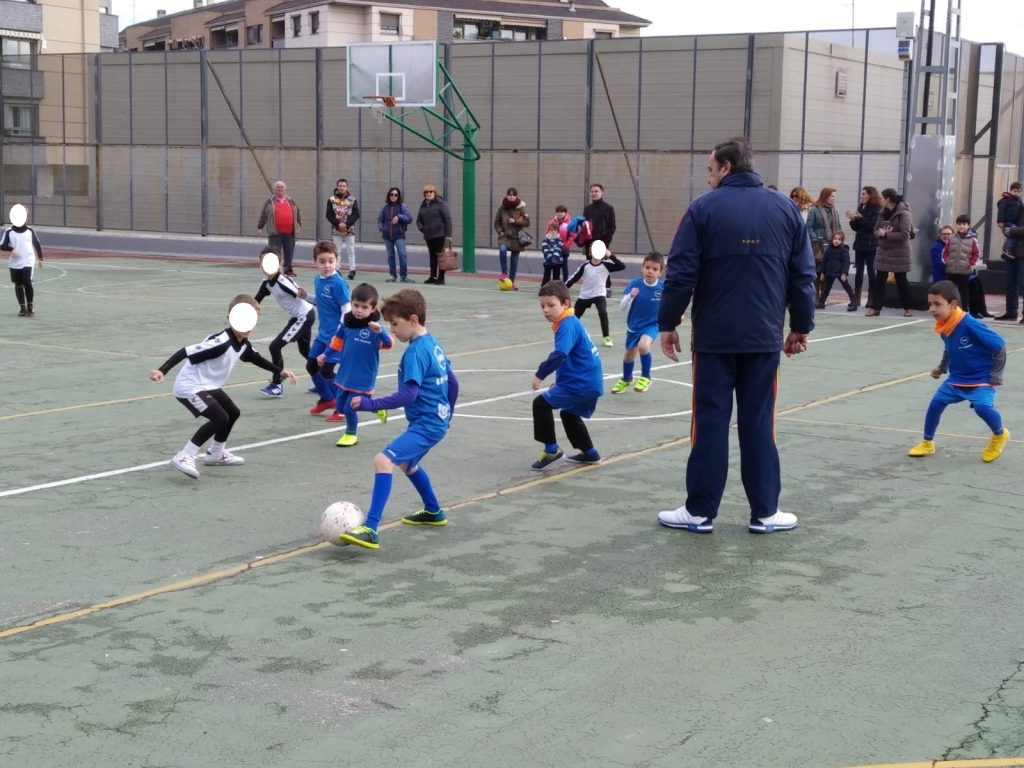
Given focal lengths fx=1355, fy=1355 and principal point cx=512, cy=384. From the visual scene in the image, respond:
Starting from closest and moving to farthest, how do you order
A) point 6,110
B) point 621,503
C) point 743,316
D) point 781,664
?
point 781,664 → point 743,316 → point 621,503 → point 6,110

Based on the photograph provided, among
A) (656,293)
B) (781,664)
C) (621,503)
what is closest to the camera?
(781,664)

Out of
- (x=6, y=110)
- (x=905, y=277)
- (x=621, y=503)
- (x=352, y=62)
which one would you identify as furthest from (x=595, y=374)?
(x=6, y=110)

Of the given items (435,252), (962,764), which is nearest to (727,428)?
(962,764)

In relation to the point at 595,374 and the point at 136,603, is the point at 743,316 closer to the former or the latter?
the point at 595,374

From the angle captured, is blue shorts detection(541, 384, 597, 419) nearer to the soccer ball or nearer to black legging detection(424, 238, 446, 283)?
the soccer ball

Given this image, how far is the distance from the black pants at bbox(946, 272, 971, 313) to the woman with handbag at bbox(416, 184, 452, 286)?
9971 mm

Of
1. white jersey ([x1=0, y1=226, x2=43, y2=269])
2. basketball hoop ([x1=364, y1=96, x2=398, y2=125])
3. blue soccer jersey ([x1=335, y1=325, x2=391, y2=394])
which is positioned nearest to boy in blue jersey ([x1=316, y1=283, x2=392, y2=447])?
blue soccer jersey ([x1=335, y1=325, x2=391, y2=394])

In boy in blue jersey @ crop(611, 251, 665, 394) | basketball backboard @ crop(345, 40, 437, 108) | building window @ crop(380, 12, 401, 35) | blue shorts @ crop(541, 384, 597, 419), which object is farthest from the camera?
building window @ crop(380, 12, 401, 35)

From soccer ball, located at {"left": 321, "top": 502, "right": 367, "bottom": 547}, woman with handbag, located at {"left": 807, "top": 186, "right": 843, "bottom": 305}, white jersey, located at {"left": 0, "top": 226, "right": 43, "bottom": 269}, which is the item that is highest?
woman with handbag, located at {"left": 807, "top": 186, "right": 843, "bottom": 305}

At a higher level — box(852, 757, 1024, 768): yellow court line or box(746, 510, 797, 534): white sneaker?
box(746, 510, 797, 534): white sneaker

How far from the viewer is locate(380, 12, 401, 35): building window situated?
246 ft

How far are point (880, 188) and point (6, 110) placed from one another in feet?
97.1

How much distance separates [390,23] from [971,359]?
69019 mm

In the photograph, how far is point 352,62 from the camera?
30.8 metres
